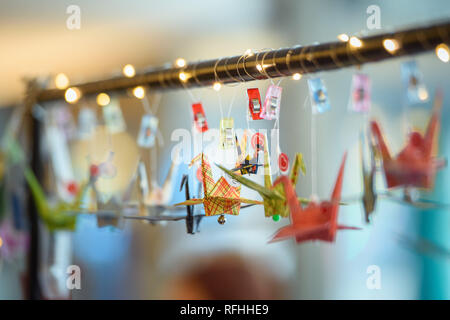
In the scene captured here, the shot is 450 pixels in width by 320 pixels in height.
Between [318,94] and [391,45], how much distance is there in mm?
248

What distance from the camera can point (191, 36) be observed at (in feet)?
11.8

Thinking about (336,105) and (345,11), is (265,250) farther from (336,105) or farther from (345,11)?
(345,11)

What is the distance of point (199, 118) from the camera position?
1438 mm

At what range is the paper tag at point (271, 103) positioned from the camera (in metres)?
1.31

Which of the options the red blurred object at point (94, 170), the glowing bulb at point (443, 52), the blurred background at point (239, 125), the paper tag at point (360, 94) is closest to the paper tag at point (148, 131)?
the red blurred object at point (94, 170)

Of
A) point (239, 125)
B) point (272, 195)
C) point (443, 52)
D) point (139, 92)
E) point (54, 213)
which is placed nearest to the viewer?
point (443, 52)

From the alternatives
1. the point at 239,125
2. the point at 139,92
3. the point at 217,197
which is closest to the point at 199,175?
the point at 217,197

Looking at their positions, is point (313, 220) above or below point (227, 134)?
below

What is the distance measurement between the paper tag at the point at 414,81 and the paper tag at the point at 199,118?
1.58 ft

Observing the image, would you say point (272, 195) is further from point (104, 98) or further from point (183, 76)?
point (104, 98)

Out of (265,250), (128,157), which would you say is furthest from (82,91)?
(128,157)

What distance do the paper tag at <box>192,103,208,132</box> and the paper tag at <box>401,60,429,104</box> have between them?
1.58 feet

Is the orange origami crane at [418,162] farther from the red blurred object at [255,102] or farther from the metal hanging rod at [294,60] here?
the red blurred object at [255,102]

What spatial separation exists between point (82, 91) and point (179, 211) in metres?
0.49
